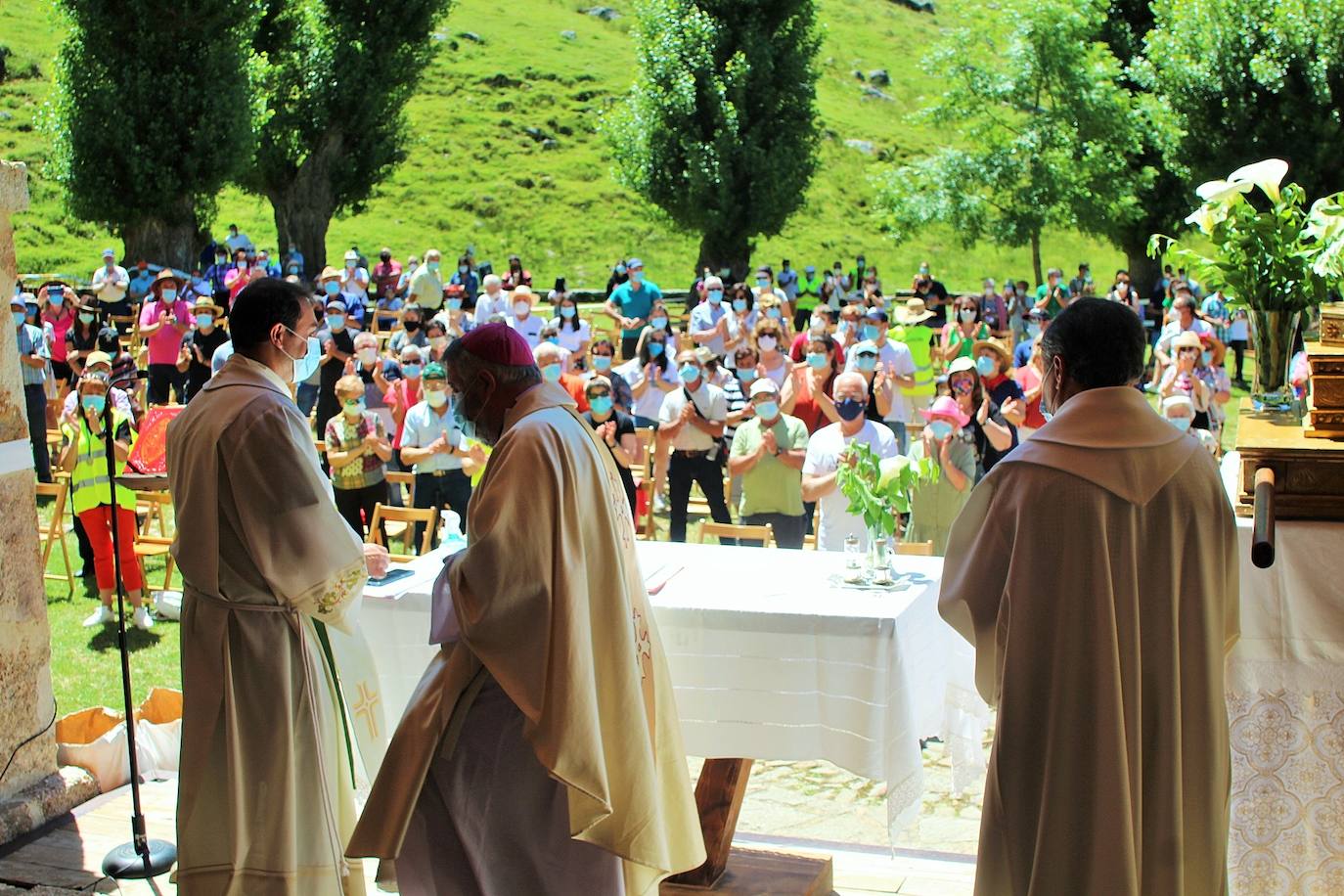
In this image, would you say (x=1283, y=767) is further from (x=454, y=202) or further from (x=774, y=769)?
(x=454, y=202)

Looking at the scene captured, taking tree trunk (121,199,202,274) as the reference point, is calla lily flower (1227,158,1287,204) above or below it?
below

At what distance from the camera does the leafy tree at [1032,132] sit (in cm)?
2973

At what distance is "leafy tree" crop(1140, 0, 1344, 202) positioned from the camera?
1176 inches

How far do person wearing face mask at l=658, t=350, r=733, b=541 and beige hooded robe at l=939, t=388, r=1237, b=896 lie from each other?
6437 mm

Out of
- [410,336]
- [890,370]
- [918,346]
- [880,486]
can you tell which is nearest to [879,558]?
[880,486]

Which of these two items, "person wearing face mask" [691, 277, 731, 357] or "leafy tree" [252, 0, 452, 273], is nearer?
"person wearing face mask" [691, 277, 731, 357]

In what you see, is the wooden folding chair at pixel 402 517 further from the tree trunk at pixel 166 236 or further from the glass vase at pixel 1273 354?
the tree trunk at pixel 166 236

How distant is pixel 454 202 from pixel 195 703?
152ft

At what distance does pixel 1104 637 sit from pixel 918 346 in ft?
34.7

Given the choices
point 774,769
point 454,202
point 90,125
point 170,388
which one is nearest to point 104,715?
point 774,769

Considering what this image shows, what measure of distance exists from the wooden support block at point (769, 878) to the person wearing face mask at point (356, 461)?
5342 mm

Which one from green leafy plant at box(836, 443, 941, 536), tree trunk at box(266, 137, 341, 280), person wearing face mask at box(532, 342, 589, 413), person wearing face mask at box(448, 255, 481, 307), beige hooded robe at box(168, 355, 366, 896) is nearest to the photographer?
beige hooded robe at box(168, 355, 366, 896)

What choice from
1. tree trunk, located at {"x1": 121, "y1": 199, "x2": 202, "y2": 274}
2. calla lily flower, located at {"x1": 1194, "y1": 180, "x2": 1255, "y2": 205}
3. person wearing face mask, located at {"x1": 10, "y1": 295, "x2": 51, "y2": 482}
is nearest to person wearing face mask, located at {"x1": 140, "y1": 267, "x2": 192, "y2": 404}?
person wearing face mask, located at {"x1": 10, "y1": 295, "x2": 51, "y2": 482}

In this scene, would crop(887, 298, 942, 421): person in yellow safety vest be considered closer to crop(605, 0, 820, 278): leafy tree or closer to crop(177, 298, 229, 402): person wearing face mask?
crop(177, 298, 229, 402): person wearing face mask
